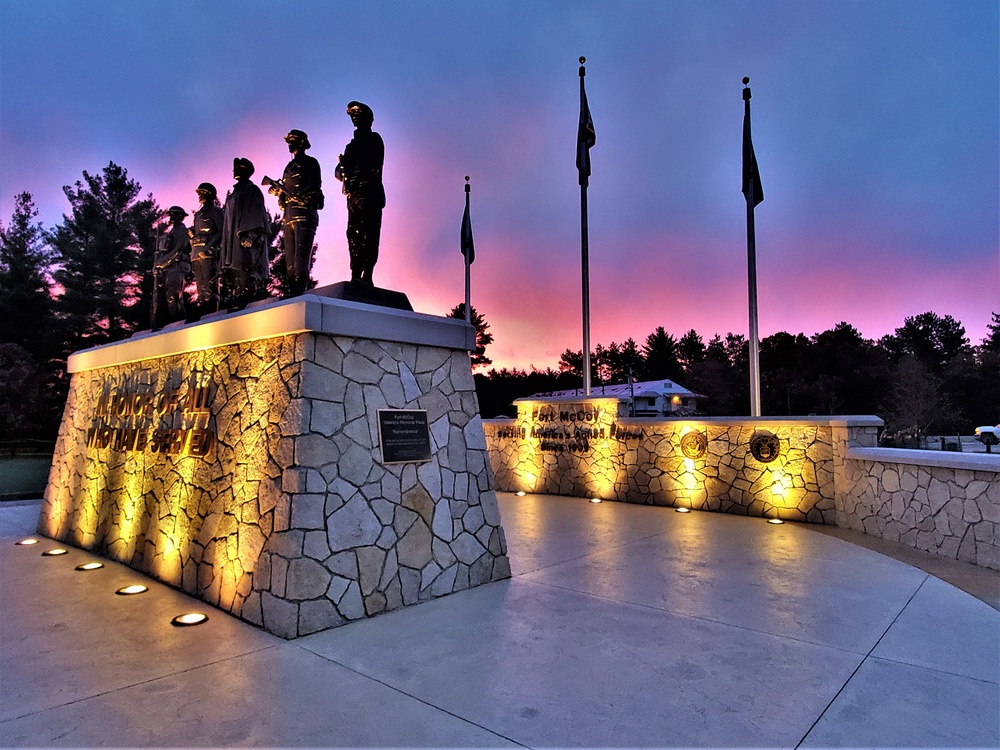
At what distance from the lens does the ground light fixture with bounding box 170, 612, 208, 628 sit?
11.7 feet

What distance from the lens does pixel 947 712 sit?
2.36 meters

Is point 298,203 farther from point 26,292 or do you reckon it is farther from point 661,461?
point 26,292

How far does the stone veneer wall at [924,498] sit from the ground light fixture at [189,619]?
6416mm

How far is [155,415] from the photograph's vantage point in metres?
5.28

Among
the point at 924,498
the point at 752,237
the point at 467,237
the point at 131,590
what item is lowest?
the point at 131,590

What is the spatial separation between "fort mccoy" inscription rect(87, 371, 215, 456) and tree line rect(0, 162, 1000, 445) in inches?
53.3

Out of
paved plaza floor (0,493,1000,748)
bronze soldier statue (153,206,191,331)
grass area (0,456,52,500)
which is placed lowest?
grass area (0,456,52,500)

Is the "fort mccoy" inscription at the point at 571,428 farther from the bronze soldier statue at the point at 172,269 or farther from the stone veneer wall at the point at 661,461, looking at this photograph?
the bronze soldier statue at the point at 172,269

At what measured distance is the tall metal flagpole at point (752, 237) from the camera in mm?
9367

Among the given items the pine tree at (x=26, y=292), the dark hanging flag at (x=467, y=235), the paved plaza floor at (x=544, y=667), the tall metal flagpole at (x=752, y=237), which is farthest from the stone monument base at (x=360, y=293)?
the pine tree at (x=26, y=292)

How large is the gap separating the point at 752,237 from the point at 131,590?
10253 mm

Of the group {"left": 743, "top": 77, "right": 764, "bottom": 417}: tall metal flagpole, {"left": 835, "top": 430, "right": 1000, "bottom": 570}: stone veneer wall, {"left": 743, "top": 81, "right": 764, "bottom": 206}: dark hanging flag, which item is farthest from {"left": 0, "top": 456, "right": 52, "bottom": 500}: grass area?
{"left": 743, "top": 81, "right": 764, "bottom": 206}: dark hanging flag

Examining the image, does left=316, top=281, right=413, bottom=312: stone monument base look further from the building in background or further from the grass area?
the building in background

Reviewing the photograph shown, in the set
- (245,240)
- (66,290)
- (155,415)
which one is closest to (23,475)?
(66,290)
